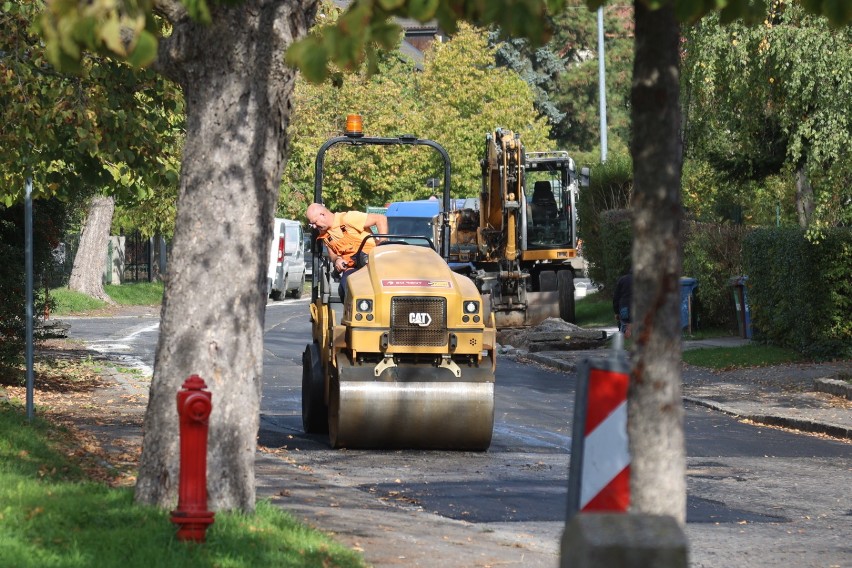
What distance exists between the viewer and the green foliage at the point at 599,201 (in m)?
38.1

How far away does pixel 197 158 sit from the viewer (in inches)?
334

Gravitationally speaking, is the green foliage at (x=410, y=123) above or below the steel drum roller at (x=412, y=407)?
above

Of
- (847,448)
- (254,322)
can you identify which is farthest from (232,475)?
(847,448)

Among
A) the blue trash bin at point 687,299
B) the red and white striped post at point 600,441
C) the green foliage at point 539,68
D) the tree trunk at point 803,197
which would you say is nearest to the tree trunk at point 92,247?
the blue trash bin at point 687,299

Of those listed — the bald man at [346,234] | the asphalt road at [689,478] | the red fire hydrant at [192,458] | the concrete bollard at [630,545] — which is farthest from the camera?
the bald man at [346,234]

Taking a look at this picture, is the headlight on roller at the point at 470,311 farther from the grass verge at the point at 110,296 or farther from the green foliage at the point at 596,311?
the grass verge at the point at 110,296

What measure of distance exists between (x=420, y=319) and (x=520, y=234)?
18.6m

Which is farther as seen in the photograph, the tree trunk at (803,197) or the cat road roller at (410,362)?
the tree trunk at (803,197)

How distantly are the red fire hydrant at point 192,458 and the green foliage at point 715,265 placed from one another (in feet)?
72.6

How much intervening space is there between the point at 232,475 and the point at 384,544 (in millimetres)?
978

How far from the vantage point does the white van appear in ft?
152

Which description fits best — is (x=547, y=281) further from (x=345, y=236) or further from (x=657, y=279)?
(x=657, y=279)

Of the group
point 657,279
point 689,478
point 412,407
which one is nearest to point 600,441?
point 657,279

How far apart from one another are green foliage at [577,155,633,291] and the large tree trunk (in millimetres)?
29408
